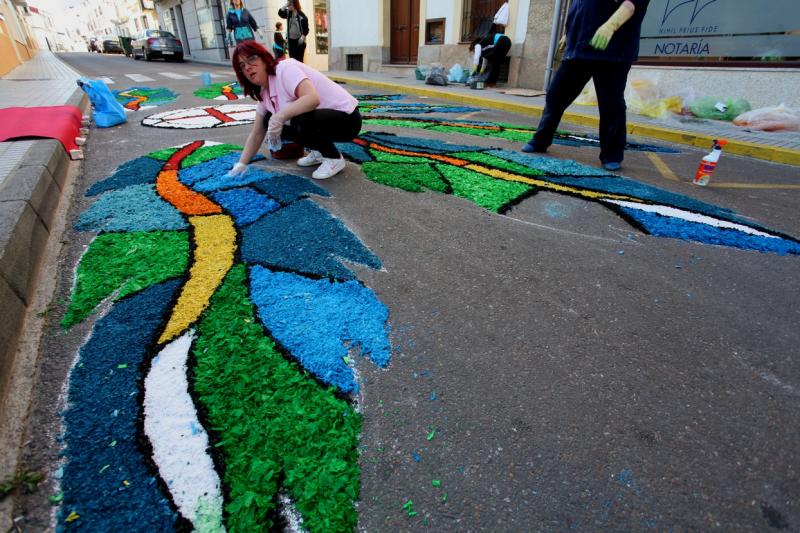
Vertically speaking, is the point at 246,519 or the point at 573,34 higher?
the point at 573,34

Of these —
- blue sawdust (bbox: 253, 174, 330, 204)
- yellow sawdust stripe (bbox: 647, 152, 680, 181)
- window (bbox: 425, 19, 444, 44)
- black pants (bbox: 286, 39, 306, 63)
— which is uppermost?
window (bbox: 425, 19, 444, 44)

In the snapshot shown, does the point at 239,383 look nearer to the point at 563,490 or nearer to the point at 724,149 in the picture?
the point at 563,490

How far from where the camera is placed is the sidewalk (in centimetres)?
129

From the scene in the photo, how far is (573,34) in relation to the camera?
3633 millimetres

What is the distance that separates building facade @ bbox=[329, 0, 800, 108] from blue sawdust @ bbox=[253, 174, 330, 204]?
22.0 ft

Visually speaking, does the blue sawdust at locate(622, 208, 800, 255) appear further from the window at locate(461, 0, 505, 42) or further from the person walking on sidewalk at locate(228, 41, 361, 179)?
the window at locate(461, 0, 505, 42)

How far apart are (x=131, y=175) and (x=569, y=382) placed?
3581 mm

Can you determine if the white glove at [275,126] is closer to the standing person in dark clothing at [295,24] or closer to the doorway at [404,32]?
the standing person in dark clothing at [295,24]

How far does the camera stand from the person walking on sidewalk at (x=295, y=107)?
2809mm

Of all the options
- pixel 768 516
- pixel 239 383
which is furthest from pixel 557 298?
pixel 239 383

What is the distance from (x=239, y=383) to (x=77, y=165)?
3.63 metres

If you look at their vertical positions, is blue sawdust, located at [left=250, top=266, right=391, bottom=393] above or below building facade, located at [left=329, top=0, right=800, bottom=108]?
below

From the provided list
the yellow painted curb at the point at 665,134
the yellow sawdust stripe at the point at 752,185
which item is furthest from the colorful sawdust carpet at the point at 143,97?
the yellow sawdust stripe at the point at 752,185

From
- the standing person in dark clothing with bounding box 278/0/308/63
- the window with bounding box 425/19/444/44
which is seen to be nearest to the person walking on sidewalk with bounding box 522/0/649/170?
the window with bounding box 425/19/444/44
